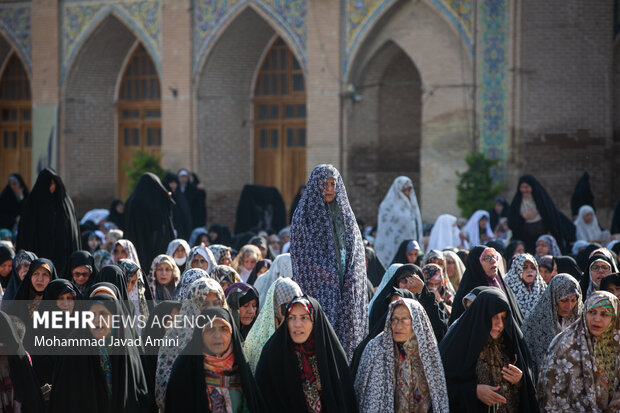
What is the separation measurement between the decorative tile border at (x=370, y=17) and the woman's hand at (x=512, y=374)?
11.3 meters

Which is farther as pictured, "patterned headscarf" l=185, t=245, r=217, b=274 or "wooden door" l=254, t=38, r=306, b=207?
"wooden door" l=254, t=38, r=306, b=207

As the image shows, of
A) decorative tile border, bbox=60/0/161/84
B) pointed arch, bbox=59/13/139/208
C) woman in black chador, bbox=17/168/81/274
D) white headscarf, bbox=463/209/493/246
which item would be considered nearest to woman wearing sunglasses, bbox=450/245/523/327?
woman in black chador, bbox=17/168/81/274

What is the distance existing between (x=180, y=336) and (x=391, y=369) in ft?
3.42

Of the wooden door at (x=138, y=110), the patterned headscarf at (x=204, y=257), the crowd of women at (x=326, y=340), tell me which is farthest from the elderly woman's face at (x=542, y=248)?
the wooden door at (x=138, y=110)

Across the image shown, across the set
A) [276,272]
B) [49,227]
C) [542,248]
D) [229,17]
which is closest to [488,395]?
[276,272]

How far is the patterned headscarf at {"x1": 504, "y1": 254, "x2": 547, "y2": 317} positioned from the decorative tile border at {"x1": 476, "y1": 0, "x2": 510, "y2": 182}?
884cm

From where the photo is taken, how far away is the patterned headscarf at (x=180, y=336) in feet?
16.3

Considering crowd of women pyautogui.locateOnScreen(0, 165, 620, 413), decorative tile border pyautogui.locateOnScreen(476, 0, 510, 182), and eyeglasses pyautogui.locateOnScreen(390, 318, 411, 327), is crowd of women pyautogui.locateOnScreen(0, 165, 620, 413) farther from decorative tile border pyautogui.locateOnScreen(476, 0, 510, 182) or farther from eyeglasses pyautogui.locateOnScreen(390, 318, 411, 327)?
decorative tile border pyautogui.locateOnScreen(476, 0, 510, 182)

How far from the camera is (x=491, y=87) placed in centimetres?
1565

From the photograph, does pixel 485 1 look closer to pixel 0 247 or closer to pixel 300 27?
pixel 300 27

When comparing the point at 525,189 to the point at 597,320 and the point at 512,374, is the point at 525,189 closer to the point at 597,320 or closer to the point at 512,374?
the point at 597,320

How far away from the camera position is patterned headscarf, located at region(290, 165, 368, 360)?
19.6 feet

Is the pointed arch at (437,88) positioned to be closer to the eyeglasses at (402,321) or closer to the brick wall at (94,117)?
the brick wall at (94,117)

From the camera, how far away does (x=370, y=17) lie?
54.4 feet
